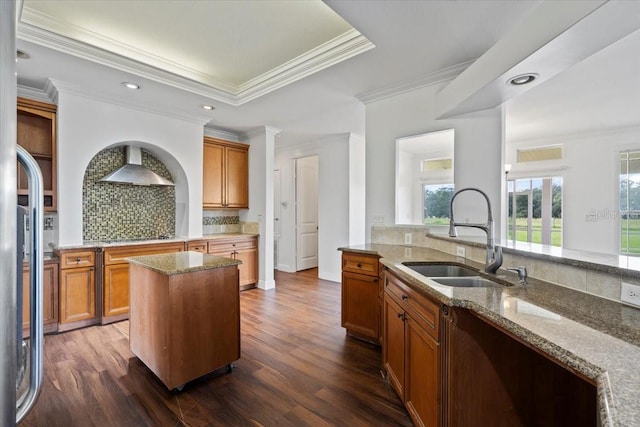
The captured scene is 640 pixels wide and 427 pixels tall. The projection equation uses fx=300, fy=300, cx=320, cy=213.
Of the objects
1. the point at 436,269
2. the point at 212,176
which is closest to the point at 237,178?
the point at 212,176

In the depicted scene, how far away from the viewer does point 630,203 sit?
4832 millimetres

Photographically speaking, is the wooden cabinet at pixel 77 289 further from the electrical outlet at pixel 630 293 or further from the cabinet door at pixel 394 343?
the electrical outlet at pixel 630 293

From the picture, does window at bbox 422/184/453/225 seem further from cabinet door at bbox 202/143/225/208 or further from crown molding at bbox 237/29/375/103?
cabinet door at bbox 202/143/225/208

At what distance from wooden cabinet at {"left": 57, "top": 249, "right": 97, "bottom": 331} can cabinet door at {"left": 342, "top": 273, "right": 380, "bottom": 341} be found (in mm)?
2679

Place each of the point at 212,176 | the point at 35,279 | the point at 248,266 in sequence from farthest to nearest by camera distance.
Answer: the point at 248,266
the point at 212,176
the point at 35,279

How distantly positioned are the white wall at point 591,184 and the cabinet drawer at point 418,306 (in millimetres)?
5094

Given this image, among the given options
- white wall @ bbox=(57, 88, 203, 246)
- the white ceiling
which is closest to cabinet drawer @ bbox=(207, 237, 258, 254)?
white wall @ bbox=(57, 88, 203, 246)

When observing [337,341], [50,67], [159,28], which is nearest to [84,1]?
[159,28]

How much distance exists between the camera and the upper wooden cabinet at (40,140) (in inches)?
120

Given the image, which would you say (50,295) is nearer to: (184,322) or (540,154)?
(184,322)

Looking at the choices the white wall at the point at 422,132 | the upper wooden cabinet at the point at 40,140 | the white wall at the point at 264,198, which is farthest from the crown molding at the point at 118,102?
the white wall at the point at 422,132

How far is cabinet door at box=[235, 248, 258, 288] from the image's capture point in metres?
4.59

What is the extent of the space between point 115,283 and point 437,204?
376 centimetres

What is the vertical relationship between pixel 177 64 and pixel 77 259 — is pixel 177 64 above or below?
Answer: above
